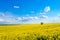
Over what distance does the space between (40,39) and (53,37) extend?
1.16 metres

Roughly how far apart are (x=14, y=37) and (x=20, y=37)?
1.71 ft

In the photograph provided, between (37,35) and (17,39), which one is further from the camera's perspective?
(37,35)

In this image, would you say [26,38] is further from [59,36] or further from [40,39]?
[59,36]

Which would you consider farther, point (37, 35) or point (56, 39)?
point (37, 35)

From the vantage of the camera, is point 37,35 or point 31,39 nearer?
point 31,39

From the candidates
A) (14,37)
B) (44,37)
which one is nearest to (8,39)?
(14,37)

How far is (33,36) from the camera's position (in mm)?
14930

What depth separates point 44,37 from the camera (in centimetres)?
1478

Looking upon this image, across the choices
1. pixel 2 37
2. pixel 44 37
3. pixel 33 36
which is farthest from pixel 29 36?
pixel 2 37

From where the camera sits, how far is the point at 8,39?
555 inches

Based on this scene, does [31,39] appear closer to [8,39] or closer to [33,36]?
[33,36]

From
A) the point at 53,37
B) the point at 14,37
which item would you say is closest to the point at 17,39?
the point at 14,37

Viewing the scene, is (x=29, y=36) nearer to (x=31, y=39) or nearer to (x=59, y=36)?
(x=31, y=39)

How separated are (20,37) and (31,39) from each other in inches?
40.1
